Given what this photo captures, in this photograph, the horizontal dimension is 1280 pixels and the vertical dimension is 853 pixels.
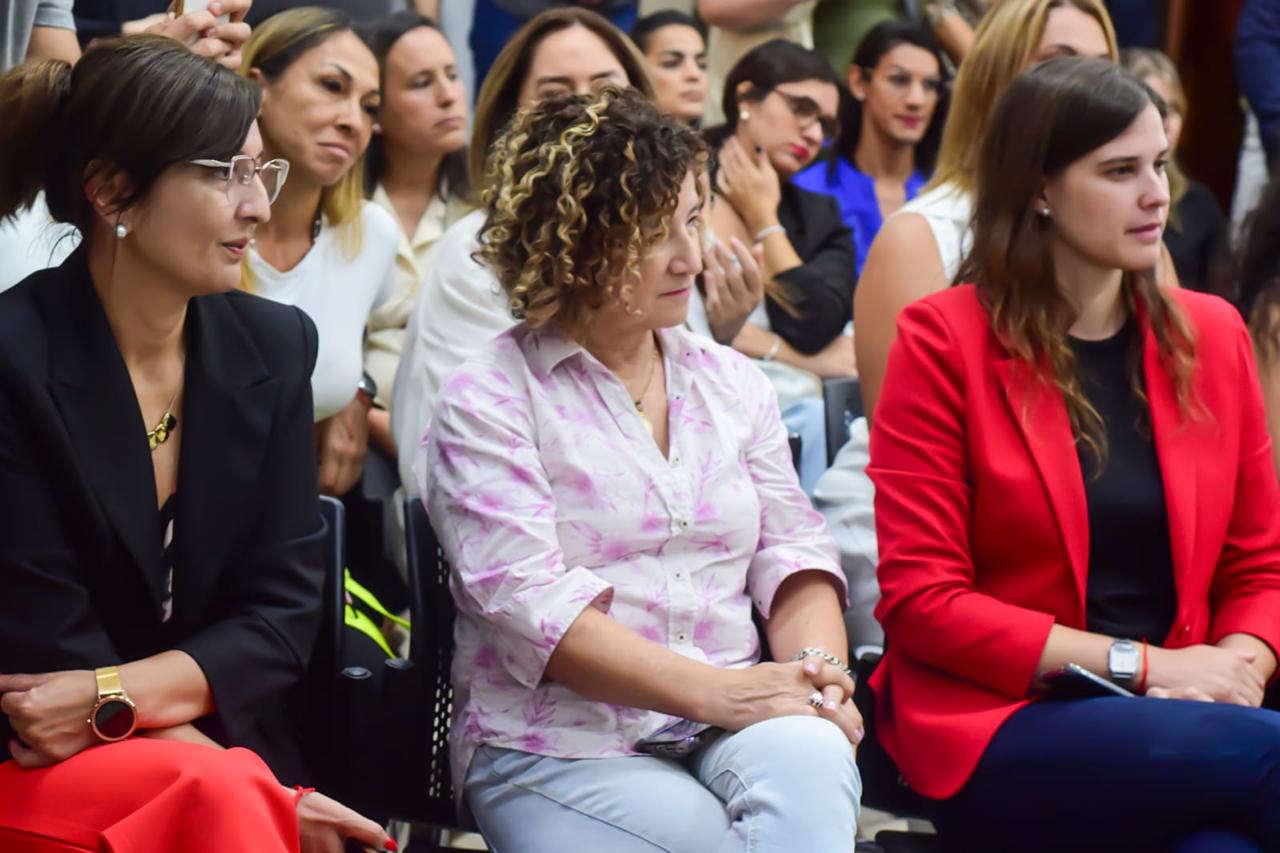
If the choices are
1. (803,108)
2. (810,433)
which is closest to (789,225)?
(803,108)

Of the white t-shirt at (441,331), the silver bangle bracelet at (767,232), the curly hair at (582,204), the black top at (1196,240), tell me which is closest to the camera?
the curly hair at (582,204)

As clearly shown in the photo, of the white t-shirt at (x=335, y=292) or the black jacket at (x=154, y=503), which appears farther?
the white t-shirt at (x=335, y=292)

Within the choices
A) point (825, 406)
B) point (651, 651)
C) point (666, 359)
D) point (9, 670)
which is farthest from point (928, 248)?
point (9, 670)

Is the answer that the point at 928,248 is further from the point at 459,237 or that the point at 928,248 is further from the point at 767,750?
the point at 767,750

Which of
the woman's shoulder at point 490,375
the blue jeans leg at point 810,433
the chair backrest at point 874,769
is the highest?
the woman's shoulder at point 490,375

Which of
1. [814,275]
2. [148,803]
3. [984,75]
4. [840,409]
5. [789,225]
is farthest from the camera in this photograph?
[789,225]

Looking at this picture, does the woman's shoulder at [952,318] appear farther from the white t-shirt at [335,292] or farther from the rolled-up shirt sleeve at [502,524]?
the white t-shirt at [335,292]

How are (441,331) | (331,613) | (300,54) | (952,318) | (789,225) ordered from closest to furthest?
1. (331,613)
2. (952,318)
3. (441,331)
4. (300,54)
5. (789,225)

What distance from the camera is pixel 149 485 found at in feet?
7.36

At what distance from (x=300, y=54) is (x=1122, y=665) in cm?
205

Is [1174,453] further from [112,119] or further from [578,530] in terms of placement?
[112,119]

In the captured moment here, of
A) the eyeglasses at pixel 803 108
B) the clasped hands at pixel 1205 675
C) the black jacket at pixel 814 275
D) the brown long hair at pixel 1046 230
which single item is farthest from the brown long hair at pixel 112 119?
the eyeglasses at pixel 803 108

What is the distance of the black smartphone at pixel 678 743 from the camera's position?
94.7 inches

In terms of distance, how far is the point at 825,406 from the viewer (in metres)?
3.31
